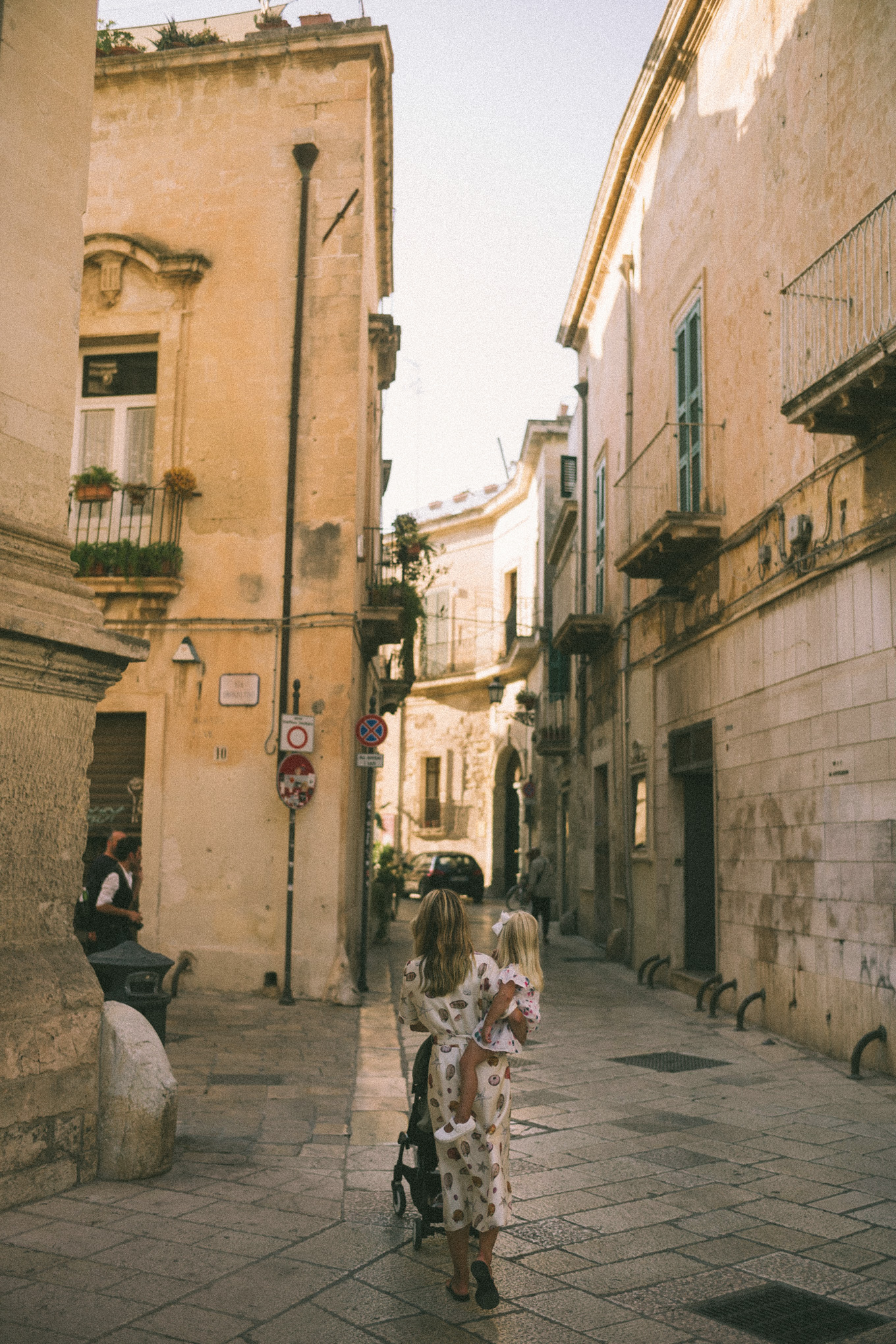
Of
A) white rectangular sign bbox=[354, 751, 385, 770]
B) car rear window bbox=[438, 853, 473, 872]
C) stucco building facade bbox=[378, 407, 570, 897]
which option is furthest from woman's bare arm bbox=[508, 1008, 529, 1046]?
stucco building facade bbox=[378, 407, 570, 897]

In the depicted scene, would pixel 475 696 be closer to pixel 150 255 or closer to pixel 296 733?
pixel 150 255

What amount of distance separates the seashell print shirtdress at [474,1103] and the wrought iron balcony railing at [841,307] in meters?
4.54

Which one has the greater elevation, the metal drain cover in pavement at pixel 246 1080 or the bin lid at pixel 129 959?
the bin lid at pixel 129 959

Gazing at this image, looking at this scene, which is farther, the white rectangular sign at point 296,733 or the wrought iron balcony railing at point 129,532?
the wrought iron balcony railing at point 129,532

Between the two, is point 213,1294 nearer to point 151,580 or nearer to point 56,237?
point 56,237

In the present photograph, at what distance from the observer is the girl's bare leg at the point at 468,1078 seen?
4043 mm

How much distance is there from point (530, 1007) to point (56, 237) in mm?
4052

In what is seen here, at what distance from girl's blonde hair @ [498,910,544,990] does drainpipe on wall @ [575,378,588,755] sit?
15363 millimetres

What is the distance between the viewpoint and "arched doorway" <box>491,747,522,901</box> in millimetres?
32219

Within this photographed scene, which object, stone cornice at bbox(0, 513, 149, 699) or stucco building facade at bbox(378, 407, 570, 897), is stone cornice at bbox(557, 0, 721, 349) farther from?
stucco building facade at bbox(378, 407, 570, 897)

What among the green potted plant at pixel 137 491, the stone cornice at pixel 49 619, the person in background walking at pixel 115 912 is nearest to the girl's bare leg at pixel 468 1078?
the stone cornice at pixel 49 619

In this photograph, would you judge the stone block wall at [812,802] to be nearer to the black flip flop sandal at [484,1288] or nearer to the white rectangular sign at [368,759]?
the white rectangular sign at [368,759]

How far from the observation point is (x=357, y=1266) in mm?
4105

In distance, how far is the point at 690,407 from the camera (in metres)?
12.9
